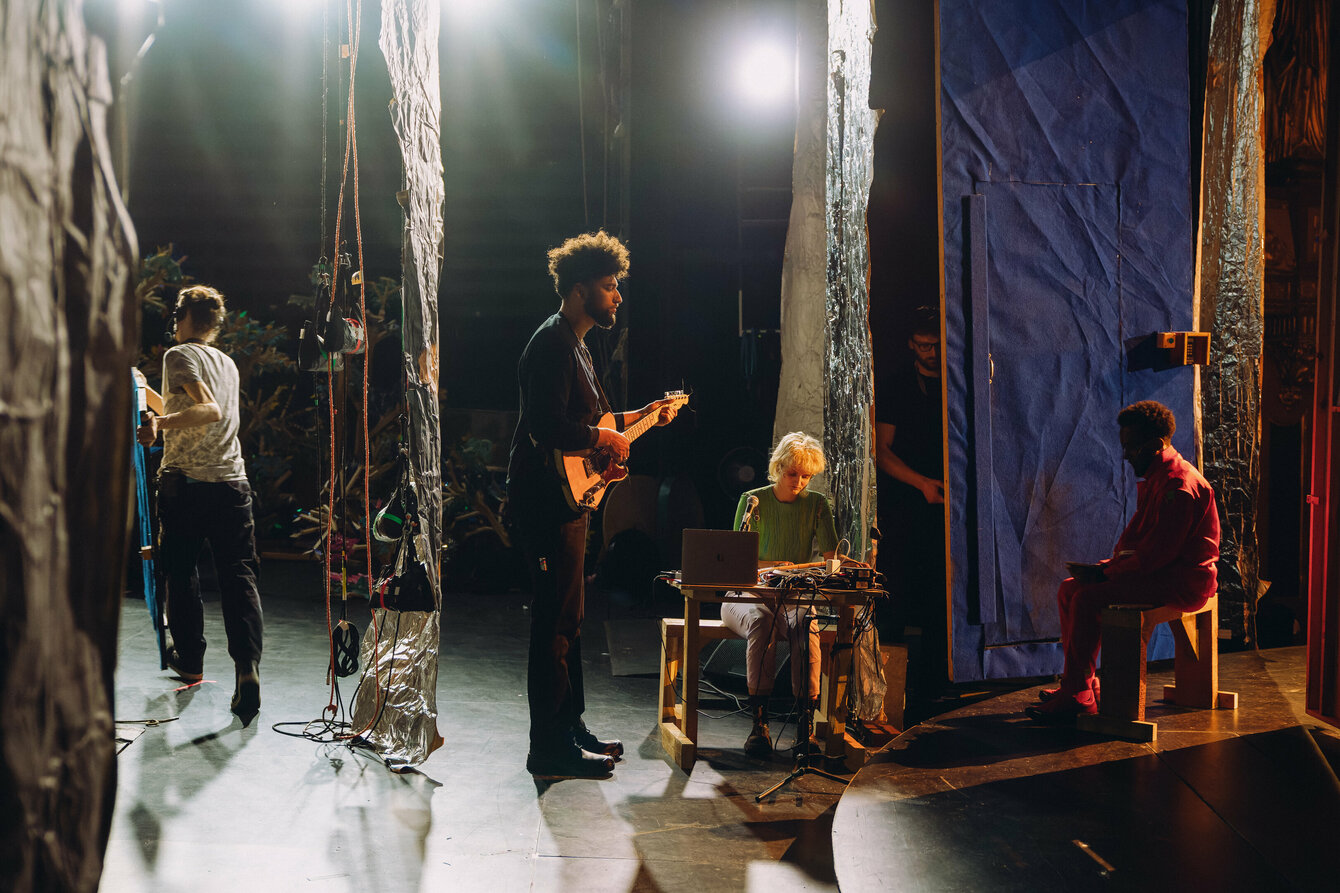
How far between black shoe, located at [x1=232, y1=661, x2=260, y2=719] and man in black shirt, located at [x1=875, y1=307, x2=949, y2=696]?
99.1 inches

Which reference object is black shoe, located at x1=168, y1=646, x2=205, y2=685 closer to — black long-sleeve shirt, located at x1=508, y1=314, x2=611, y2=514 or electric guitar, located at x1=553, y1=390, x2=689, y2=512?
black long-sleeve shirt, located at x1=508, y1=314, x2=611, y2=514

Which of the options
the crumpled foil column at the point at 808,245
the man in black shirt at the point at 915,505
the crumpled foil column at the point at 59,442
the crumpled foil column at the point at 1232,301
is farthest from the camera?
the crumpled foil column at the point at 808,245

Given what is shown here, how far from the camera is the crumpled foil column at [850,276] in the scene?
12.2ft

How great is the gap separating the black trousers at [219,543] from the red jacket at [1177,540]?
126 inches

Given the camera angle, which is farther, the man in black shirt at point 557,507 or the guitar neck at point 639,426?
the guitar neck at point 639,426

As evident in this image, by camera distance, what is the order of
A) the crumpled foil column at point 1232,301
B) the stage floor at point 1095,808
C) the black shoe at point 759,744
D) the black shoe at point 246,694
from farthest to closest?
1. the crumpled foil column at point 1232,301
2. the black shoe at point 246,694
3. the black shoe at point 759,744
4. the stage floor at point 1095,808

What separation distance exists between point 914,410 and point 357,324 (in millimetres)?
2441

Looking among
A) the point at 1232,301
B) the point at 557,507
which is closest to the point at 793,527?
the point at 557,507

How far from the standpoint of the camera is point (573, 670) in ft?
10.8

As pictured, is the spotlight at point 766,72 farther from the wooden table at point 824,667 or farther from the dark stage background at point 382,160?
the wooden table at point 824,667

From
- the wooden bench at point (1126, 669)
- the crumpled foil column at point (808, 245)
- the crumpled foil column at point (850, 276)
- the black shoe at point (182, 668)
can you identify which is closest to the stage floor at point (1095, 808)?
the wooden bench at point (1126, 669)

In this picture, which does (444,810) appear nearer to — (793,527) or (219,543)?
(219,543)

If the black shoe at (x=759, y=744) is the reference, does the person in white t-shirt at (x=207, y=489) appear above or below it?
above

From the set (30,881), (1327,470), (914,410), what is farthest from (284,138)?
(30,881)
